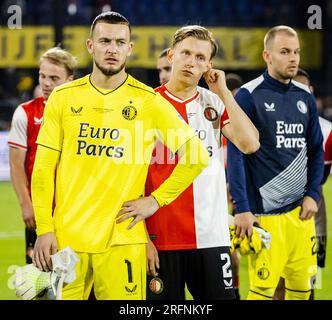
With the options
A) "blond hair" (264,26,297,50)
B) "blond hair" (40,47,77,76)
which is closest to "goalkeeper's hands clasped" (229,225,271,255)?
"blond hair" (264,26,297,50)

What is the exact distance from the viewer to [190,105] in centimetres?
377

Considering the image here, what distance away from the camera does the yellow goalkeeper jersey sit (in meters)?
3.29

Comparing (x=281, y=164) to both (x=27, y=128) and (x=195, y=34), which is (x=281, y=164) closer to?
(x=195, y=34)

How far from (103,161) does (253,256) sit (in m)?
1.52

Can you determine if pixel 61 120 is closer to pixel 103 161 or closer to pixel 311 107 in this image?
pixel 103 161

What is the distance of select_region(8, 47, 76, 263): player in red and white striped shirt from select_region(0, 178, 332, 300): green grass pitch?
52cm

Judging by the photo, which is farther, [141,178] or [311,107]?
[311,107]

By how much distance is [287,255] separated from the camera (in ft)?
Answer: 15.1

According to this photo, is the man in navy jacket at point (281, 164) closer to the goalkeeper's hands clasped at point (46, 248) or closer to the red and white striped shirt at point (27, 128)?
the red and white striped shirt at point (27, 128)

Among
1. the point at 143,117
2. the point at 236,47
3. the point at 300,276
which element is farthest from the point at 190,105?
the point at 236,47

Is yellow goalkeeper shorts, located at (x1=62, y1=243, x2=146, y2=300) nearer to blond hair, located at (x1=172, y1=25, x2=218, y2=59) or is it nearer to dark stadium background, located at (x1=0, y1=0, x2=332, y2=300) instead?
blond hair, located at (x1=172, y1=25, x2=218, y2=59)

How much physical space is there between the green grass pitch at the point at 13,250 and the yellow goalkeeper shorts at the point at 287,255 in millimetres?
846
